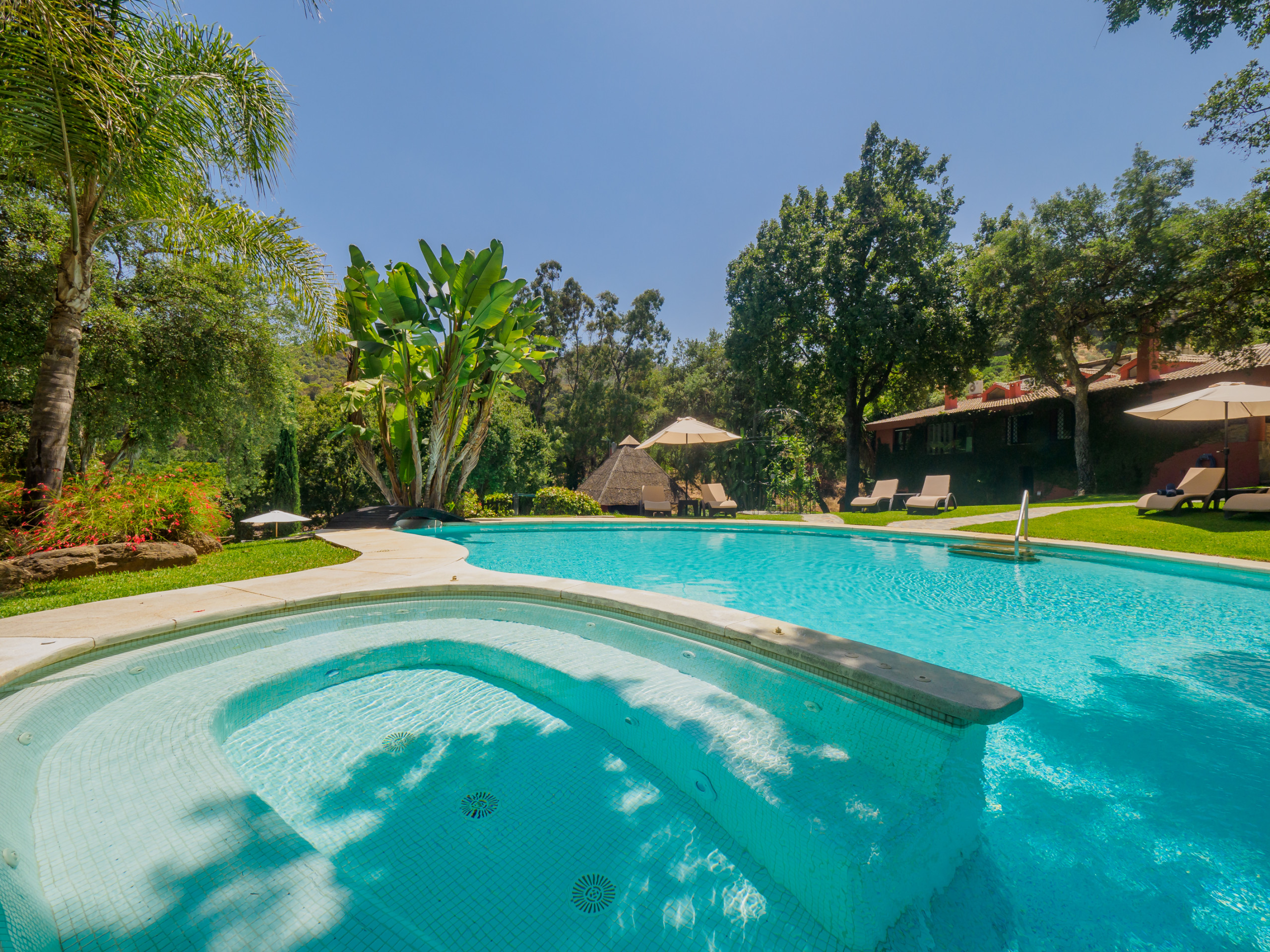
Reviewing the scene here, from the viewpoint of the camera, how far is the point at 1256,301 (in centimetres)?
1420

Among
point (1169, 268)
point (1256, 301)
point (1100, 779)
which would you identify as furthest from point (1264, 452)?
point (1100, 779)

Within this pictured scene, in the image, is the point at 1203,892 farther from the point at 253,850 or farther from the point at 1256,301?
the point at 1256,301

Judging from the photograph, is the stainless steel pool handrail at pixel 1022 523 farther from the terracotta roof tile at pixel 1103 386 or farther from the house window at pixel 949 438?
the house window at pixel 949 438

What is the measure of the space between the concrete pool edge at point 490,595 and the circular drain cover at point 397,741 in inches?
73.5

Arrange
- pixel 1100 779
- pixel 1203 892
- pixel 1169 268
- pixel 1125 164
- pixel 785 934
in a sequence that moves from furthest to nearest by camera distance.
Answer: pixel 1125 164 < pixel 1169 268 < pixel 1100 779 < pixel 1203 892 < pixel 785 934

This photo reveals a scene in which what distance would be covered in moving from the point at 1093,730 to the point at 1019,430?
74.6ft

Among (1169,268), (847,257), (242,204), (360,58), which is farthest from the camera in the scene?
A: (847,257)

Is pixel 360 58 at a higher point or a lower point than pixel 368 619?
higher

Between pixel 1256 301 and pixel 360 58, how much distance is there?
23.8 m

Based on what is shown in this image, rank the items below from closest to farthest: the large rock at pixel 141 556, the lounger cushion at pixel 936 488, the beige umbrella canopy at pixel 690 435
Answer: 1. the large rock at pixel 141 556
2. the lounger cushion at pixel 936 488
3. the beige umbrella canopy at pixel 690 435

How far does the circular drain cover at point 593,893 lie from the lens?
69.6 inches

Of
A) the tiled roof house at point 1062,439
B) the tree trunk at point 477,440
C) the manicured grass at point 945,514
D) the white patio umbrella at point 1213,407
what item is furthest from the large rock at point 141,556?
the tiled roof house at point 1062,439

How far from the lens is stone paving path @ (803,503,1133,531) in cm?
1113

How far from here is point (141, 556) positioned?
605cm
